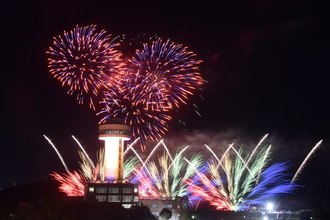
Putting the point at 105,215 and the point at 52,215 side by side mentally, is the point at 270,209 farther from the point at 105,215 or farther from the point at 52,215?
the point at 52,215

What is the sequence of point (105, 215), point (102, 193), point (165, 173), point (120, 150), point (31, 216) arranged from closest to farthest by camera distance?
point (31, 216) → point (105, 215) → point (165, 173) → point (102, 193) → point (120, 150)

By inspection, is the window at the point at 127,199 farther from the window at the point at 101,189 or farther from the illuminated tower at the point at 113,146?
the illuminated tower at the point at 113,146

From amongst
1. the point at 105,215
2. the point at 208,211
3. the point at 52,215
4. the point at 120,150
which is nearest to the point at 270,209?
the point at 208,211

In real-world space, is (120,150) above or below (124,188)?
above

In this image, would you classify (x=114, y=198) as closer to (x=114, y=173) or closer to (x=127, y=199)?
(x=127, y=199)

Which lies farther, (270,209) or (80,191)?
(270,209)

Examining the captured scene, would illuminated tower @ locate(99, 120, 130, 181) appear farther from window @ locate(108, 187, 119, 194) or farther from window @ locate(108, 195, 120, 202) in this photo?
window @ locate(108, 195, 120, 202)

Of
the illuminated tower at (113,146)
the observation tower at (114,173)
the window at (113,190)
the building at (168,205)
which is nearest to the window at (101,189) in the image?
the observation tower at (114,173)
